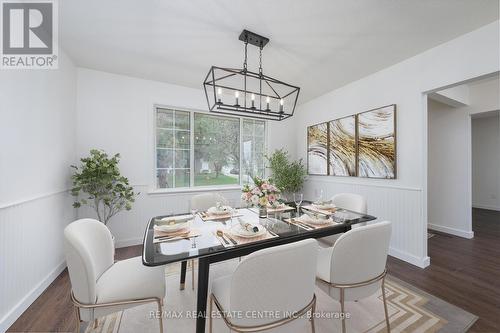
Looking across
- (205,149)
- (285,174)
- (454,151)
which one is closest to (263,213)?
(285,174)

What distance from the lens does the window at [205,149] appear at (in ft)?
11.5

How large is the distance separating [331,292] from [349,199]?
4.58 feet

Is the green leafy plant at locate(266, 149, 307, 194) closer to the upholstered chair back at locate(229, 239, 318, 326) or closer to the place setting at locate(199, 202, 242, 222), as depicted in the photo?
the place setting at locate(199, 202, 242, 222)

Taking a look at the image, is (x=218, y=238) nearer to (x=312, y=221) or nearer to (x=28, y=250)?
(x=312, y=221)

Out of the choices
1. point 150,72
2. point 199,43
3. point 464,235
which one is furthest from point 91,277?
point 464,235

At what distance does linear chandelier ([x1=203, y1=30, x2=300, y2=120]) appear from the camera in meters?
1.93

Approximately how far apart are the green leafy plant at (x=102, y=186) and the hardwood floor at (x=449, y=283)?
0.67 metres

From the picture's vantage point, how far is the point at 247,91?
7.91 ft

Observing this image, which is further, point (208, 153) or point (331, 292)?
point (208, 153)

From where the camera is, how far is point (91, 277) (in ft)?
Result: 3.86

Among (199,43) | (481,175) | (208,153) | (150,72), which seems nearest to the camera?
(199,43)

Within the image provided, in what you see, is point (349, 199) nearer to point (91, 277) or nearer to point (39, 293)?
point (91, 277)

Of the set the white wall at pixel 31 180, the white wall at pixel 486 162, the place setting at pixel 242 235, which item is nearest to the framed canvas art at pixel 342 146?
the place setting at pixel 242 235

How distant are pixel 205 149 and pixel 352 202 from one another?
257cm
